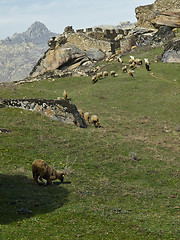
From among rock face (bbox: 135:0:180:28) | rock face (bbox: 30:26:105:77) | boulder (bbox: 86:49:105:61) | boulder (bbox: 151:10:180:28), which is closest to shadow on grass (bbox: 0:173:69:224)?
rock face (bbox: 30:26:105:77)

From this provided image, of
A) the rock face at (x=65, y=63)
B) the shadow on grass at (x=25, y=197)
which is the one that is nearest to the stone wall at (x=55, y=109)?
the shadow on grass at (x=25, y=197)

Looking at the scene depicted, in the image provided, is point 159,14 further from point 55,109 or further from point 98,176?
point 98,176

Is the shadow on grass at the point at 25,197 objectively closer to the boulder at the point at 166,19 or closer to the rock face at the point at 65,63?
the rock face at the point at 65,63

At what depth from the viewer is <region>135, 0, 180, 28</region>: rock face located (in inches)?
3179

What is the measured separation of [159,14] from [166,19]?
2.60 metres


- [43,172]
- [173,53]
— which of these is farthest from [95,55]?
[43,172]

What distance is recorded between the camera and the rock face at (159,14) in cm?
8075

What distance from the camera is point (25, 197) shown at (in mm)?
15906

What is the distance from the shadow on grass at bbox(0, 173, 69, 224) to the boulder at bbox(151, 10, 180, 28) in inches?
2812

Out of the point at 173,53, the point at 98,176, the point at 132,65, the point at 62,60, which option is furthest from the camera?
the point at 62,60

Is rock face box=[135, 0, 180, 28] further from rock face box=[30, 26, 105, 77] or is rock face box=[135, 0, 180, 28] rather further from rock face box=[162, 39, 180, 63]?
rock face box=[30, 26, 105, 77]

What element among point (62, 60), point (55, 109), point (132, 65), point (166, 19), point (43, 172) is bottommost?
point (43, 172)

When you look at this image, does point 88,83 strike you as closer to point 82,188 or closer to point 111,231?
point 82,188

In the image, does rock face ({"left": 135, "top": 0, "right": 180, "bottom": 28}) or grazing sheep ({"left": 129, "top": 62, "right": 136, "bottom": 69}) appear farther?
rock face ({"left": 135, "top": 0, "right": 180, "bottom": 28})
